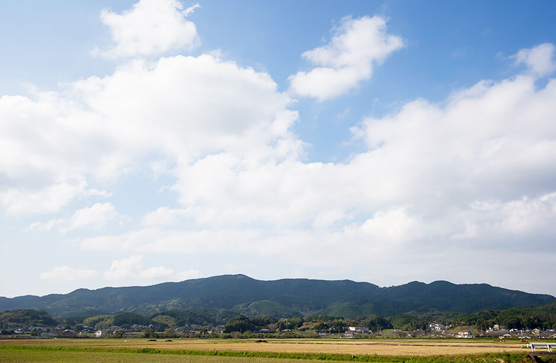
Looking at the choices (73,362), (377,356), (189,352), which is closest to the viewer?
(73,362)

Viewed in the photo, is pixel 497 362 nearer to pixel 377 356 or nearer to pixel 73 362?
pixel 377 356

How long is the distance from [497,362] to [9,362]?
62632 millimetres

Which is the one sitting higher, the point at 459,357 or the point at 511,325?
the point at 459,357

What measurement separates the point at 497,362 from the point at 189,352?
52.8 m

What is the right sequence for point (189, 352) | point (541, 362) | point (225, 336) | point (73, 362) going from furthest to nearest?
point (225, 336), point (189, 352), point (73, 362), point (541, 362)

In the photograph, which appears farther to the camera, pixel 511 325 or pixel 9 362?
pixel 511 325

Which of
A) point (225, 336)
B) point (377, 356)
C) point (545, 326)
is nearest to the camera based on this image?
point (377, 356)

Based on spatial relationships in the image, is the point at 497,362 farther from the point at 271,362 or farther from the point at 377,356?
the point at 271,362

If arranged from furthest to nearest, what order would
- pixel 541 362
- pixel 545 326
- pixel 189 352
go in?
pixel 545 326
pixel 189 352
pixel 541 362

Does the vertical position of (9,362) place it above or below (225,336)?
above

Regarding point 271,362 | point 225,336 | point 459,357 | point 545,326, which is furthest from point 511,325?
point 271,362

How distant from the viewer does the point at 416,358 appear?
1991 inches

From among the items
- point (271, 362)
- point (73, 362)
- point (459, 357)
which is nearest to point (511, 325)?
point (459, 357)

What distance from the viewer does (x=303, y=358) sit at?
188ft
